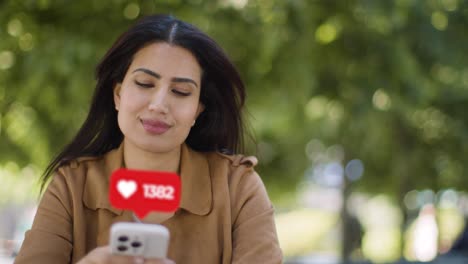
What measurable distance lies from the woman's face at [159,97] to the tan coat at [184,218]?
0.14 meters

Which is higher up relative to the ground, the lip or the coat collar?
the lip

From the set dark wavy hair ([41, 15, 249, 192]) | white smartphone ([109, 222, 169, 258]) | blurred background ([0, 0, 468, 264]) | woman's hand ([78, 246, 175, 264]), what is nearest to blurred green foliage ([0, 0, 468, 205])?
blurred background ([0, 0, 468, 264])

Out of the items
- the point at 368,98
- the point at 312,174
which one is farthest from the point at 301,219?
the point at 368,98

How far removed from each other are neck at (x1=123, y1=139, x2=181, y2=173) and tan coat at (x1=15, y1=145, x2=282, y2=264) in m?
0.03

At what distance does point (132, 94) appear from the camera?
78.0 inches

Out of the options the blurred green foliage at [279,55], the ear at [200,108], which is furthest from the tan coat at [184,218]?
the blurred green foliage at [279,55]

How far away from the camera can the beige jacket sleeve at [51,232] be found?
195cm

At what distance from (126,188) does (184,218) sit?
440 mm

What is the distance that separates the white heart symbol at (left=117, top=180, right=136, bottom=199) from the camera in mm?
1635

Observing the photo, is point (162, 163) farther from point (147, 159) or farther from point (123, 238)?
point (123, 238)

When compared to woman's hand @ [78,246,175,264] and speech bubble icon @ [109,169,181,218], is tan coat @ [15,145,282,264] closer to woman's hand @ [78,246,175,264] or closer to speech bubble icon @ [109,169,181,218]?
woman's hand @ [78,246,175,264]

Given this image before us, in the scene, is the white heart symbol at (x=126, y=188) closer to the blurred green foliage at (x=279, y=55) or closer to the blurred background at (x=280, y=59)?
the blurred background at (x=280, y=59)

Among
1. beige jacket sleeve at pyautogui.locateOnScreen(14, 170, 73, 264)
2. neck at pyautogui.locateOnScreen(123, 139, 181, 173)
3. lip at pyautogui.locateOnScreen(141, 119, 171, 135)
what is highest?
lip at pyautogui.locateOnScreen(141, 119, 171, 135)

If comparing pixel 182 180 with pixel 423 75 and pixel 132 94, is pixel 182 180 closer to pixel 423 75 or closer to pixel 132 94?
pixel 132 94
